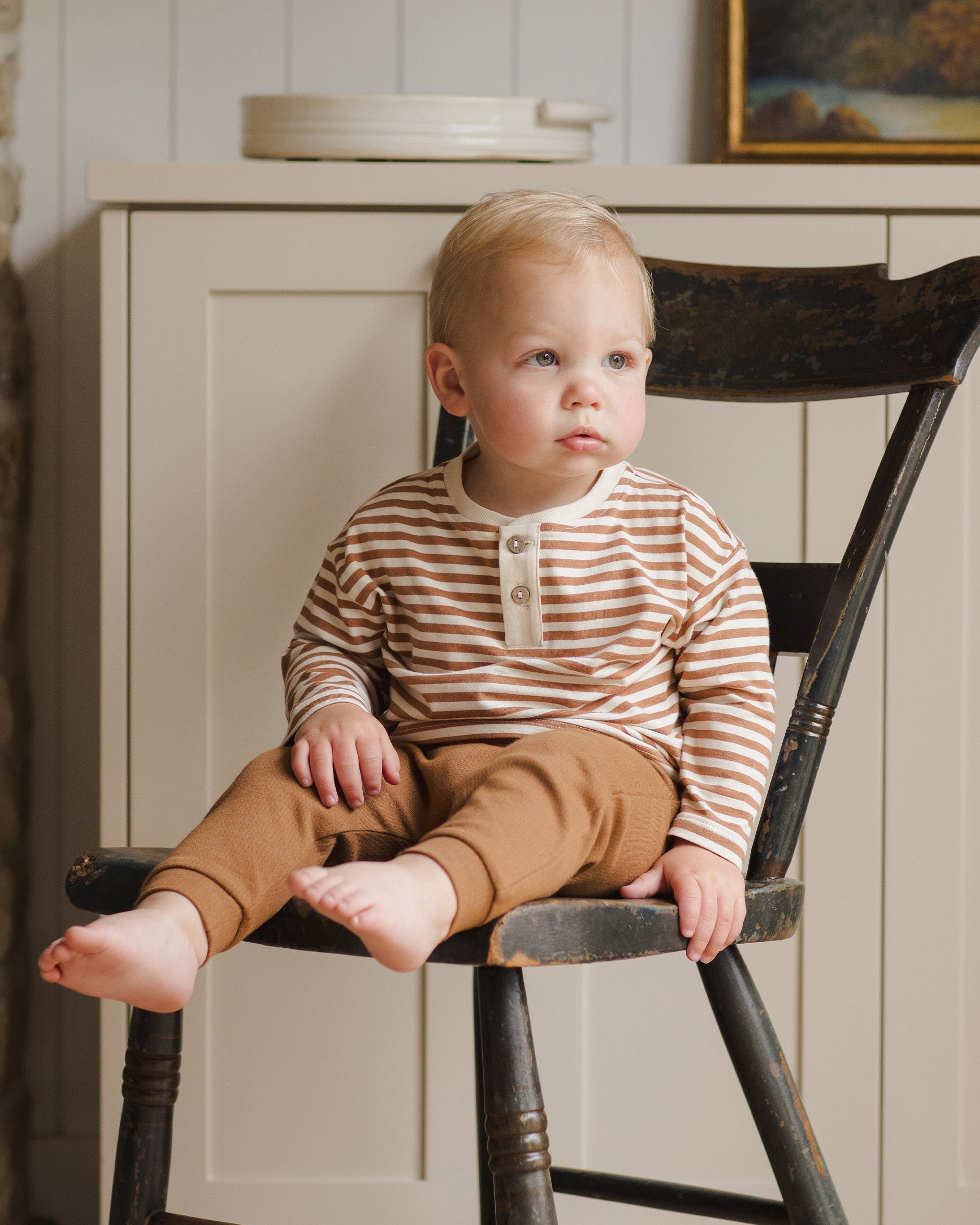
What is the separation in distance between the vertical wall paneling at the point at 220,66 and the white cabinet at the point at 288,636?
372mm

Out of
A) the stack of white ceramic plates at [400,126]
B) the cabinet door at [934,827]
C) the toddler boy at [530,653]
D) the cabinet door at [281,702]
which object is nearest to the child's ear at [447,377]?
the toddler boy at [530,653]

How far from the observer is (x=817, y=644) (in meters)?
0.84

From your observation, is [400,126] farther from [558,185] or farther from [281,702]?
[281,702]

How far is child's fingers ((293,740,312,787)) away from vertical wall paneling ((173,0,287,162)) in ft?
3.08

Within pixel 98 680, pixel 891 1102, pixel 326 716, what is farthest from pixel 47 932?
pixel 891 1102

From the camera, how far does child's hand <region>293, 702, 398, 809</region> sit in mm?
775

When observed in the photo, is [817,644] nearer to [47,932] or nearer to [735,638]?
[735,638]

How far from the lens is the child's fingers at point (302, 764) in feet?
2.55

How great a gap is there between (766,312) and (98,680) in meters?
0.94

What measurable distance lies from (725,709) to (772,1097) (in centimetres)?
26

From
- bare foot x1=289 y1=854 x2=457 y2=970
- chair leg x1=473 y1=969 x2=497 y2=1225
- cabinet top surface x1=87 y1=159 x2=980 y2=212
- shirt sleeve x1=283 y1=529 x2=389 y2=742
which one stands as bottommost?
chair leg x1=473 y1=969 x2=497 y2=1225

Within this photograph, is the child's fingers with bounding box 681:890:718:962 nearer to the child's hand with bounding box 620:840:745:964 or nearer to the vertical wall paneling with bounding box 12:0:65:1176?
the child's hand with bounding box 620:840:745:964

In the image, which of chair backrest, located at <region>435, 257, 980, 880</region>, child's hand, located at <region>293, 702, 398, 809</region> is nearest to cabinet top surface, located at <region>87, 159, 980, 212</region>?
chair backrest, located at <region>435, 257, 980, 880</region>

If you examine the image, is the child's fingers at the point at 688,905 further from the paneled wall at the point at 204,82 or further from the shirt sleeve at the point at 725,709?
the paneled wall at the point at 204,82
